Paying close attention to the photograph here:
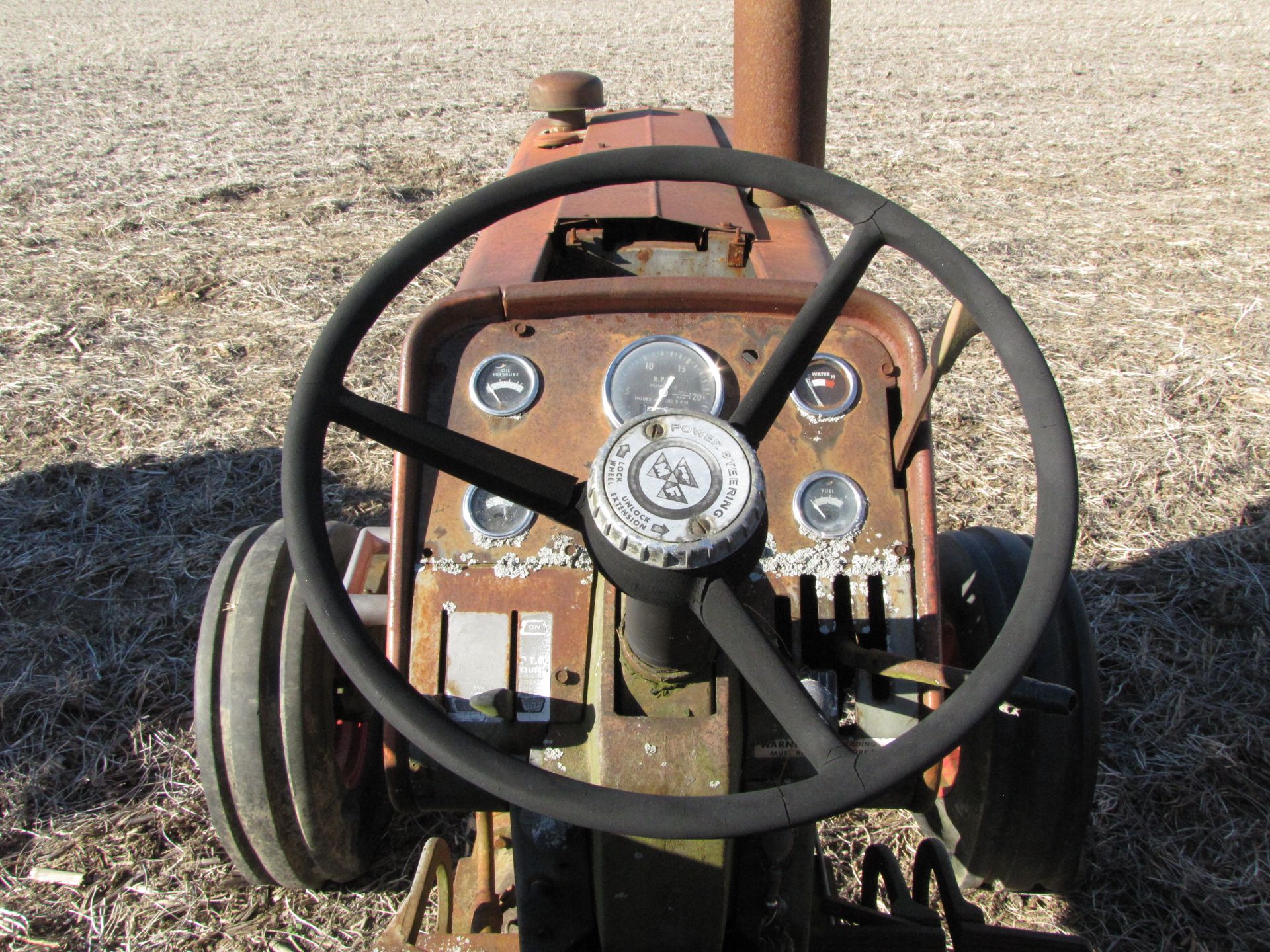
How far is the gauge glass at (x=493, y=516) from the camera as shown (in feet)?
5.55

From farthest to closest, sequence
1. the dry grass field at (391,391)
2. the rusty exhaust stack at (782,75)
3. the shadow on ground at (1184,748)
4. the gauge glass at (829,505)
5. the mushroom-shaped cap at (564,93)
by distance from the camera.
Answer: the mushroom-shaped cap at (564,93)
the rusty exhaust stack at (782,75)
the dry grass field at (391,391)
the shadow on ground at (1184,748)
the gauge glass at (829,505)

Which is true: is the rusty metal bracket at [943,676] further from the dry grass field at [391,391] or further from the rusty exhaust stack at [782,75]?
the rusty exhaust stack at [782,75]

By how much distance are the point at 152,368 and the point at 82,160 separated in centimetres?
360

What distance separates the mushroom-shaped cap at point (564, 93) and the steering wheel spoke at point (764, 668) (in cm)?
278

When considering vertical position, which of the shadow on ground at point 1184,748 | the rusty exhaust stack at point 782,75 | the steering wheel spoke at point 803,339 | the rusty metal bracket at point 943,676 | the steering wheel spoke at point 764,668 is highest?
the rusty exhaust stack at point 782,75

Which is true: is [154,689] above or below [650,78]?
below

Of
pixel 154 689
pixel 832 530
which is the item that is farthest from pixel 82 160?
pixel 832 530

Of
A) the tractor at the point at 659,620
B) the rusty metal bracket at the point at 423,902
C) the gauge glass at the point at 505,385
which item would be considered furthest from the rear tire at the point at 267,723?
the gauge glass at the point at 505,385

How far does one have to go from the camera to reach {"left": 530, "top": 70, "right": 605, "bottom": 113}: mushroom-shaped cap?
339cm

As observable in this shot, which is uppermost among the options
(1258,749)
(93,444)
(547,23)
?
(547,23)

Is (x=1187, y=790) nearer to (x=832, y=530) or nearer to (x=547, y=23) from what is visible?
(x=832, y=530)

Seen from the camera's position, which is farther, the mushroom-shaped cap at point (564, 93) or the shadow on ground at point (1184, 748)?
the mushroom-shaped cap at point (564, 93)

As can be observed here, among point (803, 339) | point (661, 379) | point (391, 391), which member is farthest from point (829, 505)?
point (391, 391)

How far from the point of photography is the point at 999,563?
6.40ft
